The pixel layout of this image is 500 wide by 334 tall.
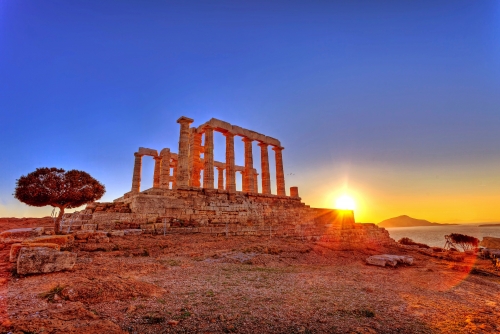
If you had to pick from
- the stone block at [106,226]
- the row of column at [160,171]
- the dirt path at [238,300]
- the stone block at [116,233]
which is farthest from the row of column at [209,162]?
the dirt path at [238,300]

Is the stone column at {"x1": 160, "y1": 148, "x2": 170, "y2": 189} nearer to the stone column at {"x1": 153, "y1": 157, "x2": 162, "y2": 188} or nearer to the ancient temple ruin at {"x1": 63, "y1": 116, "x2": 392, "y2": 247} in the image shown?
the ancient temple ruin at {"x1": 63, "y1": 116, "x2": 392, "y2": 247}

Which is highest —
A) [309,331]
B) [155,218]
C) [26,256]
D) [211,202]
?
[211,202]

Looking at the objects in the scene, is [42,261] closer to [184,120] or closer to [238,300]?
[238,300]

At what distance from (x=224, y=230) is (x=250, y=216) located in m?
5.20

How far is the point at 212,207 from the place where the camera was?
736 inches

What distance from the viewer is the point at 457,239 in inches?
886

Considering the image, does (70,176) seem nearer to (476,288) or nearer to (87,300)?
(87,300)

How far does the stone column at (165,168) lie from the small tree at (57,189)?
40.8 feet

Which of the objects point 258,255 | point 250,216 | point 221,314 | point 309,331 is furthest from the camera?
point 250,216

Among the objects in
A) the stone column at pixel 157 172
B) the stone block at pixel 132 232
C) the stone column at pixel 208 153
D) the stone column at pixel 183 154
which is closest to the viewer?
the stone block at pixel 132 232

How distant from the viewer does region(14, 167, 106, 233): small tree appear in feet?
37.3

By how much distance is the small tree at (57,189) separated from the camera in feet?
37.3

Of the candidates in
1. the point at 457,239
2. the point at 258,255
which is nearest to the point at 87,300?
the point at 258,255

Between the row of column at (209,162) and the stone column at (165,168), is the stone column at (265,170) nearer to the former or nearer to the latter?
the row of column at (209,162)
